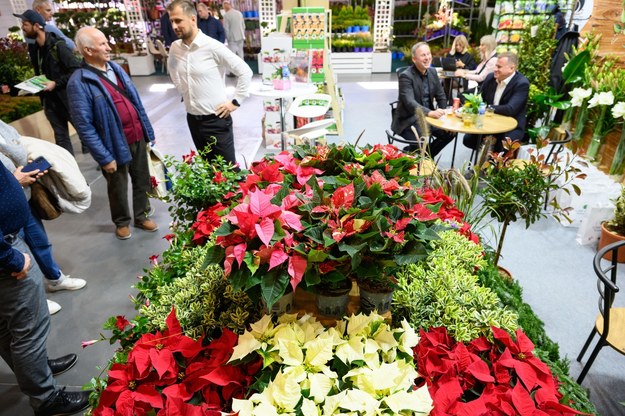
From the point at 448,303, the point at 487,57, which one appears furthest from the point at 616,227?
the point at 487,57

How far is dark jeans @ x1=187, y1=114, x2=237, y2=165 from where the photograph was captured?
11.3 ft

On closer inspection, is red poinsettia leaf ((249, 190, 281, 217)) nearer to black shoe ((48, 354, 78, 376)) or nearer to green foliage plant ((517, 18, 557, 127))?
black shoe ((48, 354, 78, 376))

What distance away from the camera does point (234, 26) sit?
32.9ft

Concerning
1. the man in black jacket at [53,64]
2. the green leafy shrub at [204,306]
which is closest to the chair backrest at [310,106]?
the man in black jacket at [53,64]

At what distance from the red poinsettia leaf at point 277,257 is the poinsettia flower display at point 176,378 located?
311mm

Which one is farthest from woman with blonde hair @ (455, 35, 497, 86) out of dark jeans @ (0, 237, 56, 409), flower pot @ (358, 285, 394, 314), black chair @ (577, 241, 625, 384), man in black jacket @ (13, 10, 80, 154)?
dark jeans @ (0, 237, 56, 409)

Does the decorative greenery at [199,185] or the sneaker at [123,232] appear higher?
the decorative greenery at [199,185]

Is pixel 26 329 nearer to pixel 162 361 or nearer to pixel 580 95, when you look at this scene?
pixel 162 361

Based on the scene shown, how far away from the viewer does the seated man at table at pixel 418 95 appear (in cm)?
420

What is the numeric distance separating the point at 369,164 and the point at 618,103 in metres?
3.09

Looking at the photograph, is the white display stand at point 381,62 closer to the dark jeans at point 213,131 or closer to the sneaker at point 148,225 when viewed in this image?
the dark jeans at point 213,131

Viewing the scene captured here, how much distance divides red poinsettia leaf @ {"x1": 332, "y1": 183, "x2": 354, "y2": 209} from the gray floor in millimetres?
1733

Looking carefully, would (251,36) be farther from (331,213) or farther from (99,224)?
(331,213)

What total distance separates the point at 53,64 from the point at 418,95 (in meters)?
3.78
